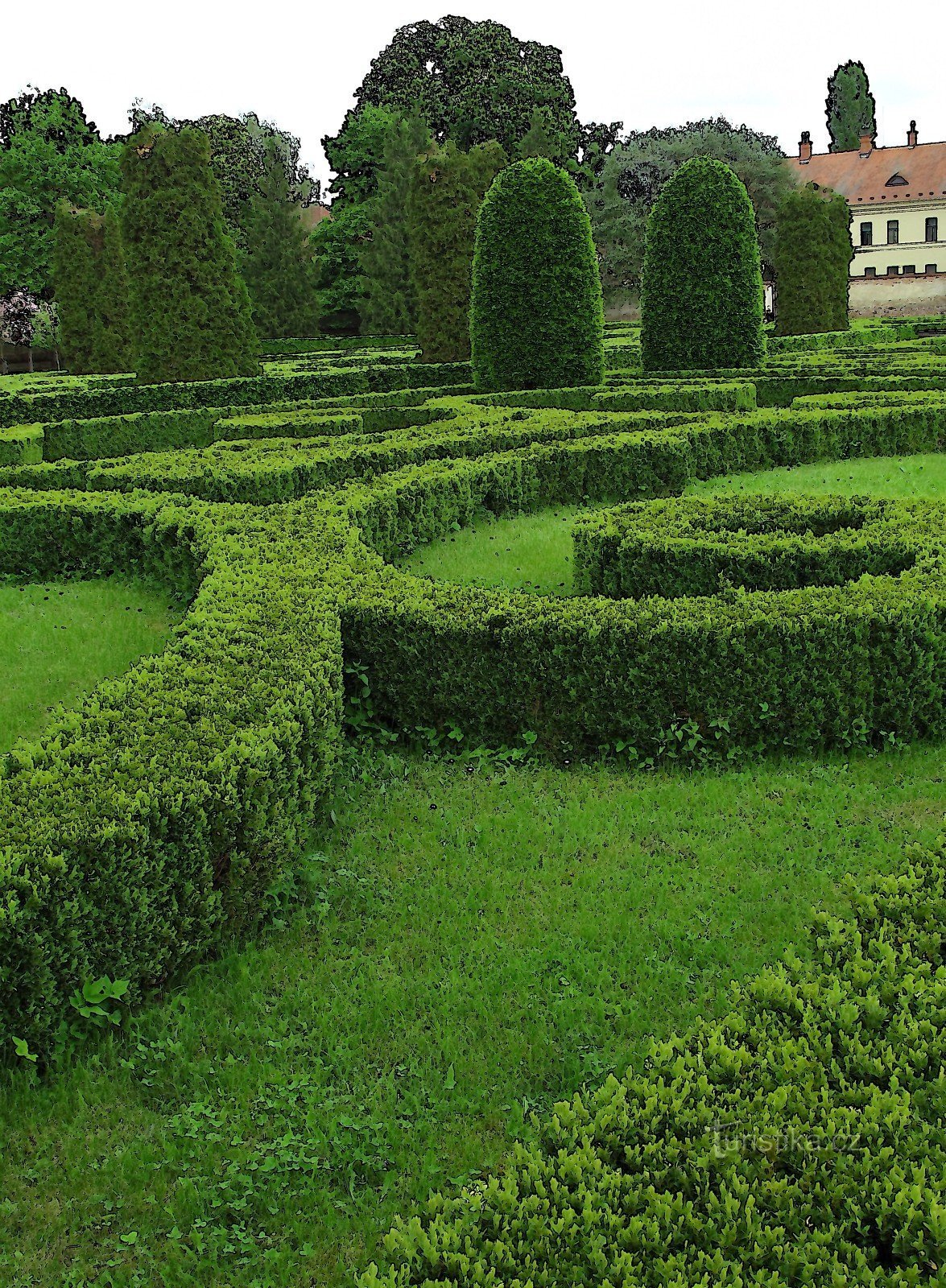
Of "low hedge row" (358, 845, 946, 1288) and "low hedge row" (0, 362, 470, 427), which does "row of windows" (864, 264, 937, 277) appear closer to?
"low hedge row" (0, 362, 470, 427)

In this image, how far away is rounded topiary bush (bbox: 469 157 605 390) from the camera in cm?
1692

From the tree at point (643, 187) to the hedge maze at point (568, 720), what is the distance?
34840mm

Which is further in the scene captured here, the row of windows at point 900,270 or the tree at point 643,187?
the row of windows at point 900,270

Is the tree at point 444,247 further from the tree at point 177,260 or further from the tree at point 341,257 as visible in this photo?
the tree at point 341,257

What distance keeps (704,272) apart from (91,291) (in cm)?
1697

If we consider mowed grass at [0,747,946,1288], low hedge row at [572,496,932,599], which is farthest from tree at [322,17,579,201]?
mowed grass at [0,747,946,1288]

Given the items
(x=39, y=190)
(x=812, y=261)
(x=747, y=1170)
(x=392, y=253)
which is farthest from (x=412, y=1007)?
(x=39, y=190)

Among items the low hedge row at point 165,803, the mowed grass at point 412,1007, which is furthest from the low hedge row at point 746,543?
the low hedge row at point 165,803

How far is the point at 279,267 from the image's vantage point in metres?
39.0

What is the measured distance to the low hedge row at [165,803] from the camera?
3.32 metres

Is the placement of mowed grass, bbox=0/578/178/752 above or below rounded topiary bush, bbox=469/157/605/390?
below

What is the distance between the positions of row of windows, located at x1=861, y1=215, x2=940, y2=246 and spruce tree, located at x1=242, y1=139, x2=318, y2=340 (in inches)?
1386

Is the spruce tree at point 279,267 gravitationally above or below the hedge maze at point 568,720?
above

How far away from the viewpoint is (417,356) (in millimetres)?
23734
